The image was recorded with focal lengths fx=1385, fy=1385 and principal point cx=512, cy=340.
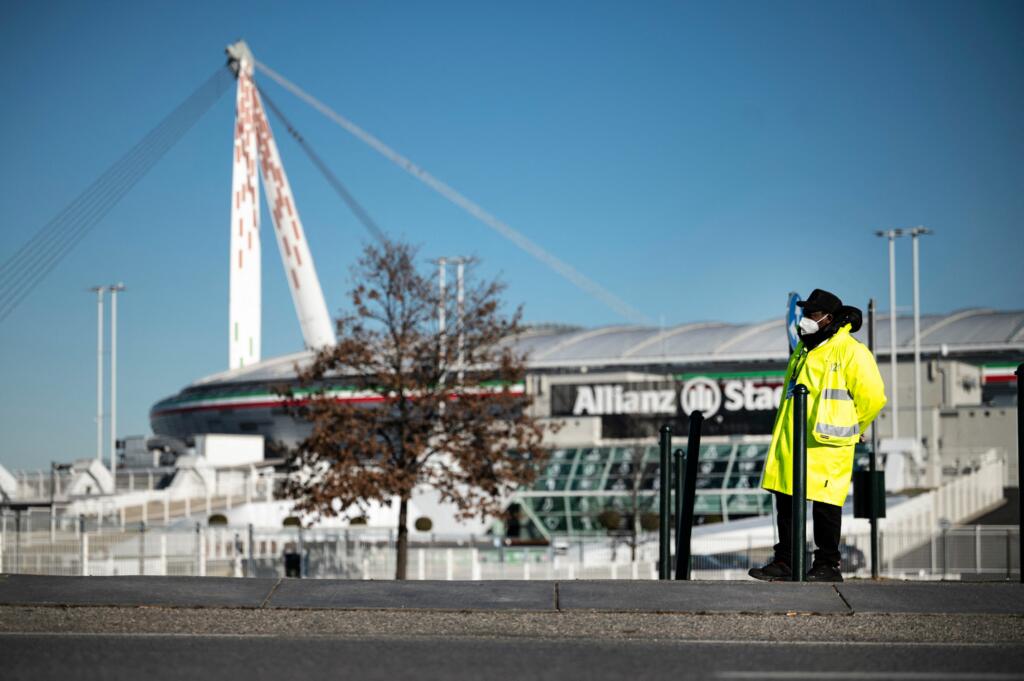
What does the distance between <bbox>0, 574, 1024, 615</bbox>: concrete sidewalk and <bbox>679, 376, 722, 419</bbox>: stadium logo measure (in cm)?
5278

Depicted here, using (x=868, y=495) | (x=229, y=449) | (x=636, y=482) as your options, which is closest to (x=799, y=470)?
(x=868, y=495)

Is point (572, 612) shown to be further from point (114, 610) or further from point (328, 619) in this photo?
point (114, 610)

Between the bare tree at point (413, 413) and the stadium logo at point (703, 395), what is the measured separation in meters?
31.6

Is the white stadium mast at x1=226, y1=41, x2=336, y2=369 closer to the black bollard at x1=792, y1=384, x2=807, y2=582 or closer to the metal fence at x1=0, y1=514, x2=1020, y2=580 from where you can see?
the metal fence at x1=0, y1=514, x2=1020, y2=580

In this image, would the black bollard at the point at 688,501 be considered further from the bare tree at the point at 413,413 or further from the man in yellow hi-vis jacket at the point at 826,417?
the bare tree at the point at 413,413

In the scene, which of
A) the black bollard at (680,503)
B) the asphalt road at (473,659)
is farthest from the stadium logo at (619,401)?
the asphalt road at (473,659)

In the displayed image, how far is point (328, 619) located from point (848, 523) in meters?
24.5

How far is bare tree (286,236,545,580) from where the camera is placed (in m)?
→ 26.8

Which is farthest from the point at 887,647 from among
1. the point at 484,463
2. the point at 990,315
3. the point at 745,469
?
the point at 990,315

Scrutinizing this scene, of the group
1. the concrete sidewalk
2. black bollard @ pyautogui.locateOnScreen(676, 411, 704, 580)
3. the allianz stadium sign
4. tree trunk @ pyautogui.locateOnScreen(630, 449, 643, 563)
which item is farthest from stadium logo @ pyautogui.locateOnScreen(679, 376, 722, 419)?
the concrete sidewalk

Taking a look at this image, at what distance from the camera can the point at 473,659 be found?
518 cm

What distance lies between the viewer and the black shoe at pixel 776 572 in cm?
753

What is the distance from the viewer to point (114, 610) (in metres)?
6.32

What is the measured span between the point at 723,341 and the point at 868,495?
59896mm
